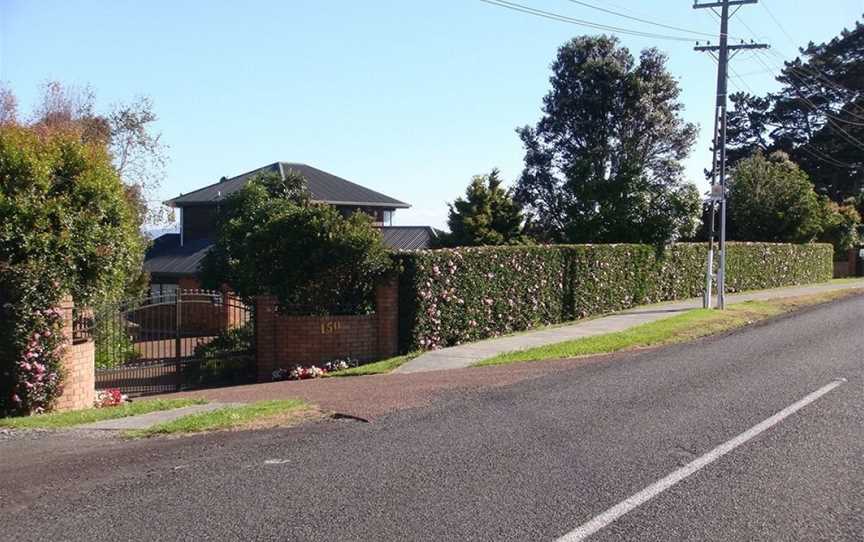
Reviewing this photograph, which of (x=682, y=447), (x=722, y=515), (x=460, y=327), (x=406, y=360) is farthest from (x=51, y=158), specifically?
(x=722, y=515)

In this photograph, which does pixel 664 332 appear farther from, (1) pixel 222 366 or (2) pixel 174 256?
(2) pixel 174 256

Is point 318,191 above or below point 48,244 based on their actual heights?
above

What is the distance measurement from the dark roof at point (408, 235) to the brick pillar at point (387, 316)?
2336 cm

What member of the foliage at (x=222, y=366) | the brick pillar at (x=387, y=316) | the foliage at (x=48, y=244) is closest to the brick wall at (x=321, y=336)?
the brick pillar at (x=387, y=316)

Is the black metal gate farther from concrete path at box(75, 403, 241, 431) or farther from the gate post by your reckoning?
concrete path at box(75, 403, 241, 431)

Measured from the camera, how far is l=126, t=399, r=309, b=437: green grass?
8766 mm

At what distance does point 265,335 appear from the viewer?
1627cm

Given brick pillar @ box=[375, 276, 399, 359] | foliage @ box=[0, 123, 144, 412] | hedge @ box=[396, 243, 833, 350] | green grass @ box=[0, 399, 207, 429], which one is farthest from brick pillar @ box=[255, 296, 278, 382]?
green grass @ box=[0, 399, 207, 429]

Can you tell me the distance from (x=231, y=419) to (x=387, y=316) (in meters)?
7.37

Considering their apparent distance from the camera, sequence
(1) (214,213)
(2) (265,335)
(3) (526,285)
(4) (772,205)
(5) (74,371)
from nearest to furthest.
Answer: (5) (74,371), (2) (265,335), (3) (526,285), (1) (214,213), (4) (772,205)

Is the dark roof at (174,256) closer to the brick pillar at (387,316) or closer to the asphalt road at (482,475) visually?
the brick pillar at (387,316)

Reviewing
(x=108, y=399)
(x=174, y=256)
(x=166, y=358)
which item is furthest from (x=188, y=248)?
(x=108, y=399)

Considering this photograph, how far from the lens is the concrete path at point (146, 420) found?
30.1 feet

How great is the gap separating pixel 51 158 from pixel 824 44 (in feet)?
192
